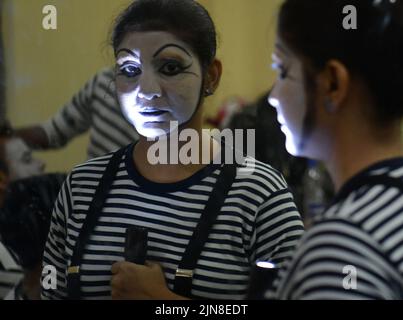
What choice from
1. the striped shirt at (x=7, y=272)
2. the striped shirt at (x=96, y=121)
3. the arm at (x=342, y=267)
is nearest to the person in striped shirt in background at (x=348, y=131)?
the arm at (x=342, y=267)

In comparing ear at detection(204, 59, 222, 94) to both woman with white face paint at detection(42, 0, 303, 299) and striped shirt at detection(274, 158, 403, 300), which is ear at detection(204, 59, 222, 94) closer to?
woman with white face paint at detection(42, 0, 303, 299)

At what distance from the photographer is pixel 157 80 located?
2.02 ft

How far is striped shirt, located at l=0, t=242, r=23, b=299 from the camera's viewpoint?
0.66 meters

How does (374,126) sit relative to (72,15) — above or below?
below

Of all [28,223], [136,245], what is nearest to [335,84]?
[136,245]

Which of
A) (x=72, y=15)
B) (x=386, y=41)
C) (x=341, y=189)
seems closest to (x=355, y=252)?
(x=341, y=189)

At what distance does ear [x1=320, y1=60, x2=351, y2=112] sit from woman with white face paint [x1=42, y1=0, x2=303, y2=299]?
150 mm

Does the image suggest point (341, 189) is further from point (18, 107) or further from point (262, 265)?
point (18, 107)

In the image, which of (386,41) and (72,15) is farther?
(72,15)

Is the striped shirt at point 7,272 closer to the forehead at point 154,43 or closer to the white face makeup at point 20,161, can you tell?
the white face makeup at point 20,161

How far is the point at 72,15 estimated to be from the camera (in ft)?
2.30

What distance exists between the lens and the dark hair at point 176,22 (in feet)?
2.01

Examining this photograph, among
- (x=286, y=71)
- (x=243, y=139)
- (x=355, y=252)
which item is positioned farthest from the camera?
(x=243, y=139)

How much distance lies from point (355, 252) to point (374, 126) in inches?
4.7
